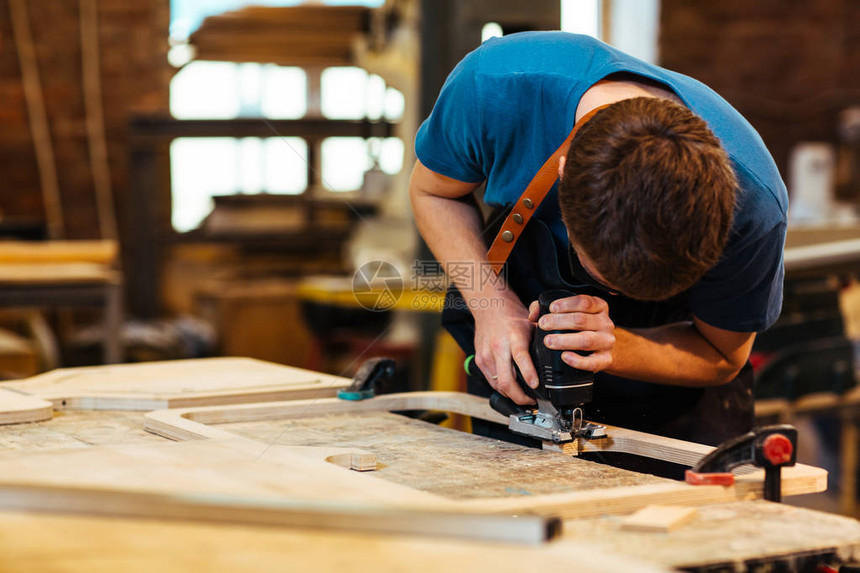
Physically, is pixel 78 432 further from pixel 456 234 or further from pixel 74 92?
pixel 74 92

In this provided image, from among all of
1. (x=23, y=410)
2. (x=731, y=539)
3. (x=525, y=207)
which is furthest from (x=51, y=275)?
(x=731, y=539)

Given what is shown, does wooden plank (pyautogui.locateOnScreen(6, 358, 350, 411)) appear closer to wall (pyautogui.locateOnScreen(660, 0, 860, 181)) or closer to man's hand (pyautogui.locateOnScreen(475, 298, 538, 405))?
man's hand (pyautogui.locateOnScreen(475, 298, 538, 405))

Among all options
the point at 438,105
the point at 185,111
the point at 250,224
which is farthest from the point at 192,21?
the point at 438,105

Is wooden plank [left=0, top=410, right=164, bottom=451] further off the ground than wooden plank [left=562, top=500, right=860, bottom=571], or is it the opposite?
wooden plank [left=562, top=500, right=860, bottom=571]

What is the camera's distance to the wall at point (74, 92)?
7000 millimetres

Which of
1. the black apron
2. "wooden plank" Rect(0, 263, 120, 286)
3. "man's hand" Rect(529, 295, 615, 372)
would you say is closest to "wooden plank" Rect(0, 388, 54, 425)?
the black apron

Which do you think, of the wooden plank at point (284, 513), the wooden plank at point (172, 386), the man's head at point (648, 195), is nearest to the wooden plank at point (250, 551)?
the wooden plank at point (284, 513)

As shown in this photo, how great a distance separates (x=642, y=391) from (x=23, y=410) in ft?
3.37

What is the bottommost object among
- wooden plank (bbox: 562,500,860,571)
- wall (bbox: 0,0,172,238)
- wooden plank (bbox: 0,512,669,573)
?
wooden plank (bbox: 562,500,860,571)

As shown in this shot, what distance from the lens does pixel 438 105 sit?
1.65 m

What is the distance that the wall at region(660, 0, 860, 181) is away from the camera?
5887 millimetres

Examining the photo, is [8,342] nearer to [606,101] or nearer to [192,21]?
[192,21]

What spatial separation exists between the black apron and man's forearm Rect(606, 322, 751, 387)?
50 mm

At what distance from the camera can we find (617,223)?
1.15m
